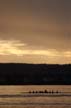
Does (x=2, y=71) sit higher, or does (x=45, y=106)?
(x=2, y=71)

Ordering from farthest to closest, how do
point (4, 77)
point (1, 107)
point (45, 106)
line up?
point (4, 77) → point (45, 106) → point (1, 107)

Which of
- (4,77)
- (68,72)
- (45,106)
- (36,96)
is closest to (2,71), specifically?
(4,77)

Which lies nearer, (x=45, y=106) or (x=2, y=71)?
(x=45, y=106)

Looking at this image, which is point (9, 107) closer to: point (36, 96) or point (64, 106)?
point (64, 106)

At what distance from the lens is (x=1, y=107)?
329 feet

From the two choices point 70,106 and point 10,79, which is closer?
point 70,106

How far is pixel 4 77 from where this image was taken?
637ft

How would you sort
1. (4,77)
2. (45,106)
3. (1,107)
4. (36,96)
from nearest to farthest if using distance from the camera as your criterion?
(1,107) < (45,106) < (36,96) < (4,77)

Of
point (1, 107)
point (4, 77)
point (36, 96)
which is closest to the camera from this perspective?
point (1, 107)

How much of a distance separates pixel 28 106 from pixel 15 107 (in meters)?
3.49

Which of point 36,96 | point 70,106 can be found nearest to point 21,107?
point 70,106

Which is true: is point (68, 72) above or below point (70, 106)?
above

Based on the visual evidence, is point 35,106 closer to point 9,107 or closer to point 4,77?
point 9,107

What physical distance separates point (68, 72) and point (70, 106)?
96.6 metres
